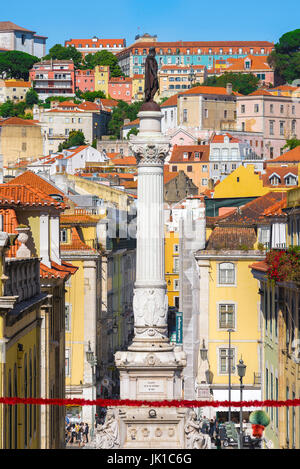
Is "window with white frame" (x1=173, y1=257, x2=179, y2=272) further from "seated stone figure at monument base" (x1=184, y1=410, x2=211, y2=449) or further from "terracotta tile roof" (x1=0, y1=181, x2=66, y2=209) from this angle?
"terracotta tile roof" (x1=0, y1=181, x2=66, y2=209)

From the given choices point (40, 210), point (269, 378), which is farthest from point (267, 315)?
point (40, 210)

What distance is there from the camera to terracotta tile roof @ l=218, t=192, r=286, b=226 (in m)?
64.3

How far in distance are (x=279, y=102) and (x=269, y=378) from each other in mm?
135228

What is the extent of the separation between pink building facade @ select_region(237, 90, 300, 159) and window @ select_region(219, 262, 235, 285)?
114496 mm

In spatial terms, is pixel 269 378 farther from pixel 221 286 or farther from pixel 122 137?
pixel 122 137

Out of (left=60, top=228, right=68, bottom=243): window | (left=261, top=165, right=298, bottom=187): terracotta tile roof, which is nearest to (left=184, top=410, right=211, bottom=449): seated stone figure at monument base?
(left=60, top=228, right=68, bottom=243): window

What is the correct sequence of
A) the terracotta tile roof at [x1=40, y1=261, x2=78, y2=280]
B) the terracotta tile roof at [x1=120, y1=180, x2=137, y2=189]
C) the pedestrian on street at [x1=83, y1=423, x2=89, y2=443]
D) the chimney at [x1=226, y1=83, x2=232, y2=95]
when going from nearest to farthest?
the terracotta tile roof at [x1=40, y1=261, x2=78, y2=280] → the pedestrian on street at [x1=83, y1=423, x2=89, y2=443] → the terracotta tile roof at [x1=120, y1=180, x2=137, y2=189] → the chimney at [x1=226, y1=83, x2=232, y2=95]

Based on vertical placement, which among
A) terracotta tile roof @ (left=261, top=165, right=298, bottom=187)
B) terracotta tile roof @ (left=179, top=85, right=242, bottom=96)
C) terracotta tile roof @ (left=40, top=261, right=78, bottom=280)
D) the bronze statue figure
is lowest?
terracotta tile roof @ (left=40, top=261, right=78, bottom=280)

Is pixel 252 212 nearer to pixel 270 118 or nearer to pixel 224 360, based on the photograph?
pixel 224 360

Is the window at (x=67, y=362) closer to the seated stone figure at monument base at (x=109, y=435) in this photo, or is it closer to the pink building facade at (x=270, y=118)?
the seated stone figure at monument base at (x=109, y=435)

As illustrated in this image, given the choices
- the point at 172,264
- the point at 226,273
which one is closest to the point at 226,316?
the point at 226,273

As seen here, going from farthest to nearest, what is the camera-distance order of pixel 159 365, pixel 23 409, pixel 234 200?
pixel 234 200
pixel 159 365
pixel 23 409

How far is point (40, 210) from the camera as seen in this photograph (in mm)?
41188

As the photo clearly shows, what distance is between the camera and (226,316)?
203ft
